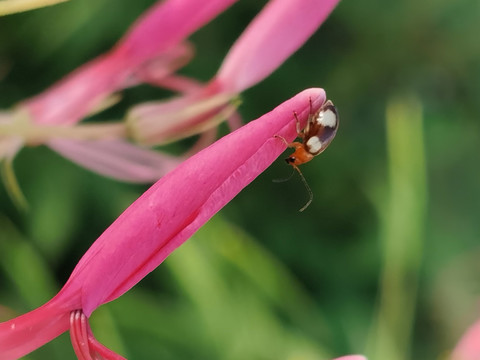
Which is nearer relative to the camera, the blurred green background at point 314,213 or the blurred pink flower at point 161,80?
the blurred pink flower at point 161,80

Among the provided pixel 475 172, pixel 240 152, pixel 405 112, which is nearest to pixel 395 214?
pixel 405 112

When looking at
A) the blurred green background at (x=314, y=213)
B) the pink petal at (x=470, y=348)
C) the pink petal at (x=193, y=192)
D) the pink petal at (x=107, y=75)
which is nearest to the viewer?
the pink petal at (x=193, y=192)

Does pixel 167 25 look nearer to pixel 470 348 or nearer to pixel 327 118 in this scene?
pixel 327 118

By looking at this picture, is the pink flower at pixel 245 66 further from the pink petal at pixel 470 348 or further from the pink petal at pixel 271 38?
the pink petal at pixel 470 348

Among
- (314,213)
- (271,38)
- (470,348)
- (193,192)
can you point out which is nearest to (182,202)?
(193,192)

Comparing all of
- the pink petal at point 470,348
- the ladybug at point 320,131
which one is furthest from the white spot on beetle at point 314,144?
the pink petal at point 470,348

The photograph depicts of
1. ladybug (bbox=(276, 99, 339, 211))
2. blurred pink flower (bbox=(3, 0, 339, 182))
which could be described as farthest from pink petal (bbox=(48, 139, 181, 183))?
ladybug (bbox=(276, 99, 339, 211))
